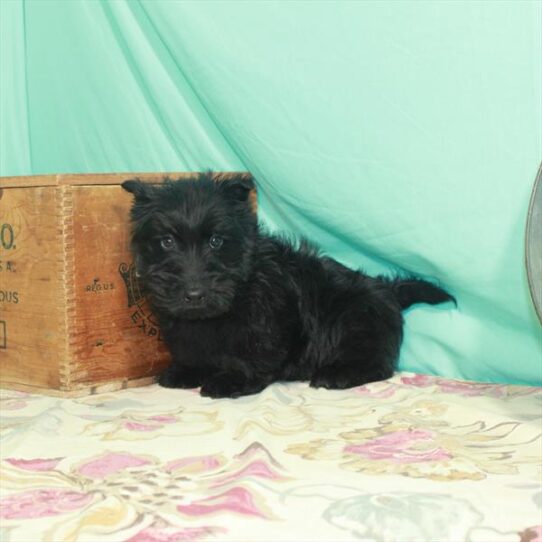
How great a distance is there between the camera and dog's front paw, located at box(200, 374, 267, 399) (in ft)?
8.33

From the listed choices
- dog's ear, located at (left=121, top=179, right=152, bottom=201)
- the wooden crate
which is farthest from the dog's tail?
dog's ear, located at (left=121, top=179, right=152, bottom=201)

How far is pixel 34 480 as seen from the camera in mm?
1782

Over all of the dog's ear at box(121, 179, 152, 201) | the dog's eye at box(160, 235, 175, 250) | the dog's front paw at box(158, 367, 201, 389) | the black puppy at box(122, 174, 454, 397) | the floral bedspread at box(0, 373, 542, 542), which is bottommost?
the dog's front paw at box(158, 367, 201, 389)

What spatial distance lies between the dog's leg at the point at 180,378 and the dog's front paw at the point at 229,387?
108mm

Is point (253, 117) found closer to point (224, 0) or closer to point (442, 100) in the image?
point (224, 0)

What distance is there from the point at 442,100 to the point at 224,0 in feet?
2.76

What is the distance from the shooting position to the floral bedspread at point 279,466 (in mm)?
1517

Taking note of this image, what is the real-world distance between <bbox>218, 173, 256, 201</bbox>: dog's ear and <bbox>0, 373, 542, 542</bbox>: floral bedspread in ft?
2.07

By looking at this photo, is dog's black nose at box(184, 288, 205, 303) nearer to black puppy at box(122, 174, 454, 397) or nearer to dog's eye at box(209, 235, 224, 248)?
black puppy at box(122, 174, 454, 397)

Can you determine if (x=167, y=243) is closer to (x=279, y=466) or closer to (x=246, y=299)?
(x=246, y=299)

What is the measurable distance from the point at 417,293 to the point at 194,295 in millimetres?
779

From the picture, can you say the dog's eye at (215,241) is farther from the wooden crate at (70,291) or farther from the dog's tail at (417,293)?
the dog's tail at (417,293)

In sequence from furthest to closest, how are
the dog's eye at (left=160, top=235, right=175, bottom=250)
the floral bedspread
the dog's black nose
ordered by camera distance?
the dog's eye at (left=160, top=235, right=175, bottom=250)
the dog's black nose
the floral bedspread

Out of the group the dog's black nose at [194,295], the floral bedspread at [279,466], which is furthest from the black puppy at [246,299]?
the floral bedspread at [279,466]
